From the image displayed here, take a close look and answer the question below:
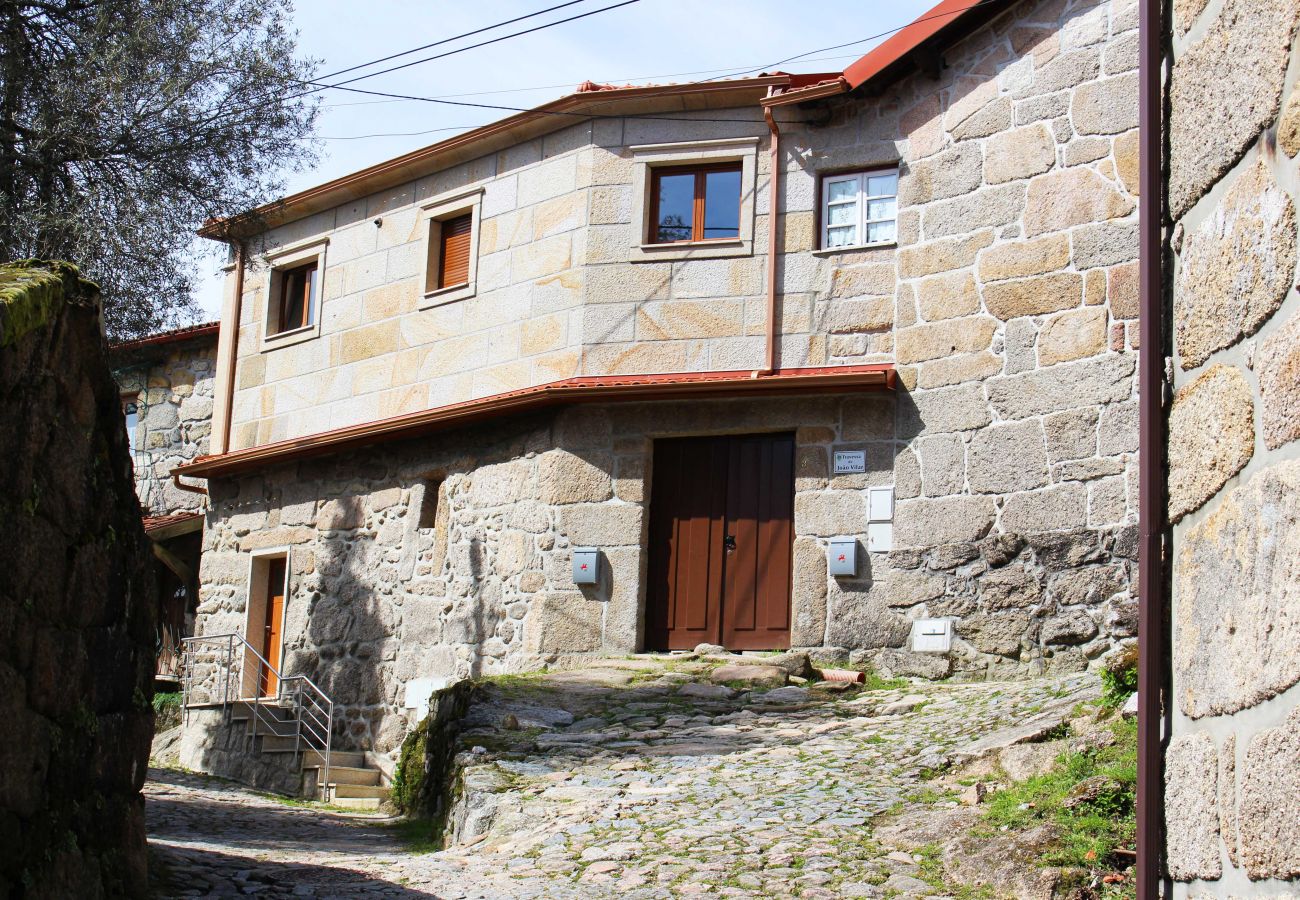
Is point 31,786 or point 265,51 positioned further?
point 265,51

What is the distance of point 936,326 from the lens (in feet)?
40.2

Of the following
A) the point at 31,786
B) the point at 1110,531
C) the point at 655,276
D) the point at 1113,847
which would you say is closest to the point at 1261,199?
the point at 31,786

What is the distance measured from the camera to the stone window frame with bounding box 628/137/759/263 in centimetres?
1323

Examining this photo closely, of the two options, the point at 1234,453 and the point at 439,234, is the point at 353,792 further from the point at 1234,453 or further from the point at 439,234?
the point at 1234,453

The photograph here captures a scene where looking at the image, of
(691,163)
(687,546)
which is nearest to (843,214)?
(691,163)

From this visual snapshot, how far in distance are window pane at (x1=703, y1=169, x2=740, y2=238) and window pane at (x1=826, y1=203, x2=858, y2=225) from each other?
0.83 m

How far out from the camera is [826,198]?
43.1ft

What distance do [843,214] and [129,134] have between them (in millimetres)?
5845

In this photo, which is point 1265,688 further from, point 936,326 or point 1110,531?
point 936,326

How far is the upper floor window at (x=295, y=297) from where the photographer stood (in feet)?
54.1

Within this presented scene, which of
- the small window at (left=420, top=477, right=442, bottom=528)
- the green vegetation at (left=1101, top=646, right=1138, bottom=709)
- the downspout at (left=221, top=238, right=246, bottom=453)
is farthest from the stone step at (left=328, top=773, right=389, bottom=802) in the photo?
the green vegetation at (left=1101, top=646, right=1138, bottom=709)

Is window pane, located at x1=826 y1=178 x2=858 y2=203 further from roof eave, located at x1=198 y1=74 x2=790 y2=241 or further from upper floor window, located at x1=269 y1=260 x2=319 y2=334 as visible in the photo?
upper floor window, located at x1=269 y1=260 x2=319 y2=334

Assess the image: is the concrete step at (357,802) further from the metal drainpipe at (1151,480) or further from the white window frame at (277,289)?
the metal drainpipe at (1151,480)

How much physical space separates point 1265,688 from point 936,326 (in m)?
9.83
